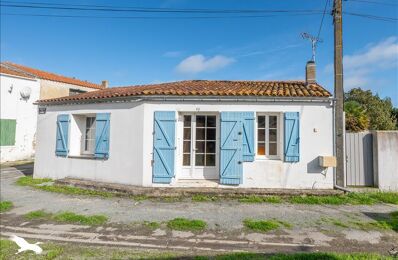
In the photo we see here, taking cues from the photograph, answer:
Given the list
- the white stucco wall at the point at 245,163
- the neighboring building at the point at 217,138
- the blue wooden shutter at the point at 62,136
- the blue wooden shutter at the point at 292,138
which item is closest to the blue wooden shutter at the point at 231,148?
the neighboring building at the point at 217,138

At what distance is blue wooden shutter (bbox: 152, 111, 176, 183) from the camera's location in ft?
26.1

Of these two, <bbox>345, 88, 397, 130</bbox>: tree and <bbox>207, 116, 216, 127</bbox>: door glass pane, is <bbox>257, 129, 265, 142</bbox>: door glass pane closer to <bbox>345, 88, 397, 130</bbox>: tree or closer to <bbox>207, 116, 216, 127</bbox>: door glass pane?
<bbox>207, 116, 216, 127</bbox>: door glass pane

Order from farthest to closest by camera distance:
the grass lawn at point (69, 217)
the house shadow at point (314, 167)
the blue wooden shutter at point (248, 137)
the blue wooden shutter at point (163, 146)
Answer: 1. the blue wooden shutter at point (163, 146)
2. the blue wooden shutter at point (248, 137)
3. the house shadow at point (314, 167)
4. the grass lawn at point (69, 217)

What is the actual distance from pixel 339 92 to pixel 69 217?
27.7 ft

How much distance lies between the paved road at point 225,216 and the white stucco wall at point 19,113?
10.2 metres

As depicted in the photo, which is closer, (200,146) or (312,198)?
(312,198)

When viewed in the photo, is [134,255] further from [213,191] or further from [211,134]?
[211,134]

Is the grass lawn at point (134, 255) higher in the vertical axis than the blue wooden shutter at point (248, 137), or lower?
lower

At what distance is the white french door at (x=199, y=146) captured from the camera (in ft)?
27.4

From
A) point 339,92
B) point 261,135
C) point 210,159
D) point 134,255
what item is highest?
point 339,92

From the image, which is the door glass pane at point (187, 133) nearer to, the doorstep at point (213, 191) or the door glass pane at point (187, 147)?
the door glass pane at point (187, 147)

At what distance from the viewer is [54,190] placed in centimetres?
846

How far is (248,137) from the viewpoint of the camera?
7.88m

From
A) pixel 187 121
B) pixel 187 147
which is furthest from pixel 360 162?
pixel 187 121
